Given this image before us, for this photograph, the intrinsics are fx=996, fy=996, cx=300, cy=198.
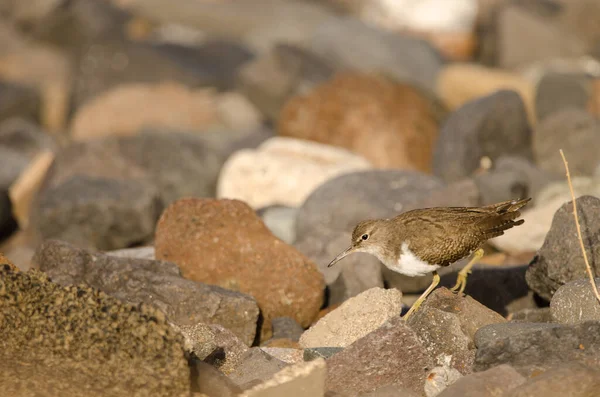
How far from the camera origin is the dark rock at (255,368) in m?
7.62

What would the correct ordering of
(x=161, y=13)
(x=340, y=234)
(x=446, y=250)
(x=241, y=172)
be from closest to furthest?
(x=446, y=250), (x=340, y=234), (x=241, y=172), (x=161, y=13)

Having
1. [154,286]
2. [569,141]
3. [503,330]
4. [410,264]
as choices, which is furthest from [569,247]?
[569,141]

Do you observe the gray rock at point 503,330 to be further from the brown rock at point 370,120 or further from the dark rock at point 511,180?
the brown rock at point 370,120

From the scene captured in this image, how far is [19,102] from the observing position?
2255cm

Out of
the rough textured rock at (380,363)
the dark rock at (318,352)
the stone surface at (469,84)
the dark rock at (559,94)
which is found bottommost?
the stone surface at (469,84)

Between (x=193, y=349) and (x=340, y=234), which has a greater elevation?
(x=193, y=349)

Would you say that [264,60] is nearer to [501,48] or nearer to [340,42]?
[340,42]

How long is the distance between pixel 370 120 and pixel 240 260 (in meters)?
7.51

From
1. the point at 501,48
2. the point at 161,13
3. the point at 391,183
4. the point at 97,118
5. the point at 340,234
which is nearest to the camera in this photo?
the point at 340,234

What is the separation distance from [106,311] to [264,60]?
1467 cm

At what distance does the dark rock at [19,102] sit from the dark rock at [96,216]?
9.46m

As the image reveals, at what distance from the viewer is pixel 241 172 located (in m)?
15.0

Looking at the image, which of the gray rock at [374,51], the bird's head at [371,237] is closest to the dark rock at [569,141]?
the bird's head at [371,237]

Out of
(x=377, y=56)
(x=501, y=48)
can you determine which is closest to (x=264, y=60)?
(x=377, y=56)
